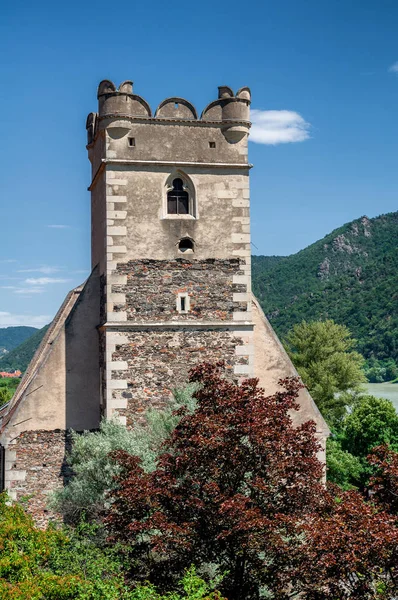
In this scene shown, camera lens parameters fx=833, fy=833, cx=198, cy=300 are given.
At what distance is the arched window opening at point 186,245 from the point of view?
19.7m

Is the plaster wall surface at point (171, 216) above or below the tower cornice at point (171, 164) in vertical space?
below

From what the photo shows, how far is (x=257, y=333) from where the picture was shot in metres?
20.3

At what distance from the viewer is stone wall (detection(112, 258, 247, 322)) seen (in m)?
19.2

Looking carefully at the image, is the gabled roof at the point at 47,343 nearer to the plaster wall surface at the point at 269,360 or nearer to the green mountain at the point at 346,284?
the plaster wall surface at the point at 269,360

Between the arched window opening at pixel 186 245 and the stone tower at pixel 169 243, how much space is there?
1.2 inches

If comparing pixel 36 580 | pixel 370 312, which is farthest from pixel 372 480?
pixel 370 312

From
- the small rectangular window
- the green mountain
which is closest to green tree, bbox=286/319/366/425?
the small rectangular window

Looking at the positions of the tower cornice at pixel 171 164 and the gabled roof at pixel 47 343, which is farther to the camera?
the gabled roof at pixel 47 343

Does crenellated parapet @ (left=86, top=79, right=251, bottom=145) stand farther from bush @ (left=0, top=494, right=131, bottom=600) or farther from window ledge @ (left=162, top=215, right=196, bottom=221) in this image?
bush @ (left=0, top=494, right=131, bottom=600)

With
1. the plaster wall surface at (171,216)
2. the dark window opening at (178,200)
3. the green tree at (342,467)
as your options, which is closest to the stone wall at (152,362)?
the plaster wall surface at (171,216)

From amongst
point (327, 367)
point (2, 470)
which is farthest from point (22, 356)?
point (2, 470)

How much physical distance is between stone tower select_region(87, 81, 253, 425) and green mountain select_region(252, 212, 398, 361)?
5691cm

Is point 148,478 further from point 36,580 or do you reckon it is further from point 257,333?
point 257,333

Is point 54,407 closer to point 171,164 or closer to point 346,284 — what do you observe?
point 171,164
